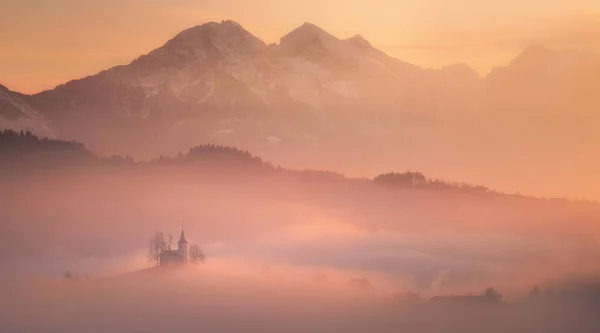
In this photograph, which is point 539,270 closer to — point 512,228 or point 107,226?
point 512,228

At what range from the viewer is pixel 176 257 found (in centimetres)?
1689

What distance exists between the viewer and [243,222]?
1775 cm

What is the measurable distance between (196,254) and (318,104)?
3437 mm

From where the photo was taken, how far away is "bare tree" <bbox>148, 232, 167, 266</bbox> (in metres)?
17.1

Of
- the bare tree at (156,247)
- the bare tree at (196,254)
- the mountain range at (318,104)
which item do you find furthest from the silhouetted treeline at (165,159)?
the bare tree at (196,254)

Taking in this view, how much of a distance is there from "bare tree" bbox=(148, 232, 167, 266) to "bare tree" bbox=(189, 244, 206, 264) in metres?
0.48

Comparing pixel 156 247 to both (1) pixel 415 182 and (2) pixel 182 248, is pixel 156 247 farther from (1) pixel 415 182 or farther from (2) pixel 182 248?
(1) pixel 415 182

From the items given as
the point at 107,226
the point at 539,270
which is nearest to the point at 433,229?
the point at 539,270

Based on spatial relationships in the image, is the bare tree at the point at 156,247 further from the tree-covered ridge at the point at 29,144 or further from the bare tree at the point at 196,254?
the tree-covered ridge at the point at 29,144

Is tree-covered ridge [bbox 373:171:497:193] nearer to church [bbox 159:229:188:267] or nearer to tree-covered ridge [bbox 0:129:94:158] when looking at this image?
church [bbox 159:229:188:267]

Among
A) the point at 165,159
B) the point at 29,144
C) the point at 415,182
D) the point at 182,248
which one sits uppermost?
the point at 29,144

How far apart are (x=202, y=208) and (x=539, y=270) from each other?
241 inches

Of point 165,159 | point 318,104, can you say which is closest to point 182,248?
point 165,159

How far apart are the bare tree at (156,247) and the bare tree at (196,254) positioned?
484mm
